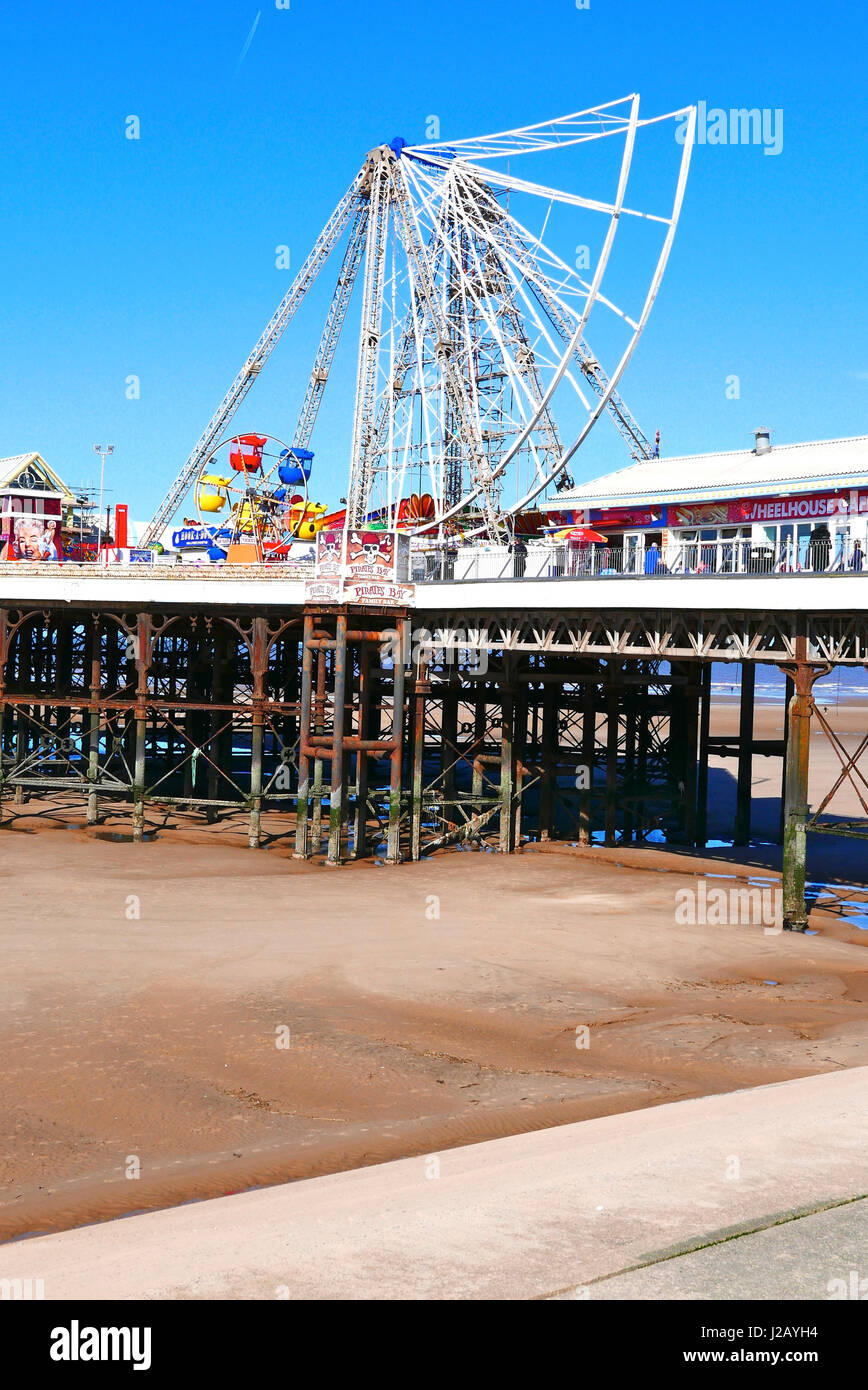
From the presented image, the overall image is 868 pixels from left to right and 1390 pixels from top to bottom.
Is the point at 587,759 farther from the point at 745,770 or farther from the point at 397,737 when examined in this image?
the point at 745,770

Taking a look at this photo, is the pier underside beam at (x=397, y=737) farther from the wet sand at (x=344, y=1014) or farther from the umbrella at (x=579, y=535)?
the wet sand at (x=344, y=1014)

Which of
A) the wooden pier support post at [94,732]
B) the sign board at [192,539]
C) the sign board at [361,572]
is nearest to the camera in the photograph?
the sign board at [361,572]

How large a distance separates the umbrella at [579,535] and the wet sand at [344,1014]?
30.5ft

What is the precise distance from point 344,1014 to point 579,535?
19.5 meters

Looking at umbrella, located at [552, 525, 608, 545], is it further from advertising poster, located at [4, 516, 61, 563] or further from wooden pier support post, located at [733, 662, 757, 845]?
advertising poster, located at [4, 516, 61, 563]

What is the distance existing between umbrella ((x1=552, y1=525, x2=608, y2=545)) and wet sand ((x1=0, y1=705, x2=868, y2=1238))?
9.30 metres

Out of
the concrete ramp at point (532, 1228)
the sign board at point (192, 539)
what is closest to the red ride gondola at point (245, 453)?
the sign board at point (192, 539)

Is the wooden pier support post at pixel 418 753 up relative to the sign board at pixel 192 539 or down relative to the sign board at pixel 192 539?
down

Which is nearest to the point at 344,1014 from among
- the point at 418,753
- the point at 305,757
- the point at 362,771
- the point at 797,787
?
the point at 797,787

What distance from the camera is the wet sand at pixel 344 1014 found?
1502 centimetres

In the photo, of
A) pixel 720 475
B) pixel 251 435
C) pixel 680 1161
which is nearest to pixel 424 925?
pixel 680 1161

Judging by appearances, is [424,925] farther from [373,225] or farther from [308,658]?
[373,225]

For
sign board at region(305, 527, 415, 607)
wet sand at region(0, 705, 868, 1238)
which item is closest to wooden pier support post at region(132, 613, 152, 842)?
wet sand at region(0, 705, 868, 1238)
